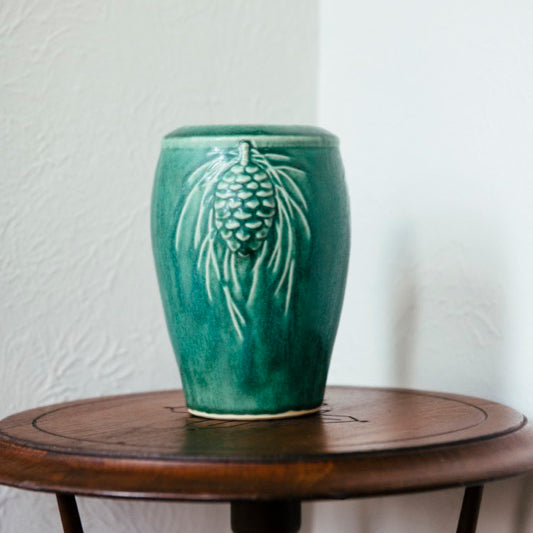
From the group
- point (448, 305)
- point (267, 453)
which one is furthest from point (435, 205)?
point (267, 453)

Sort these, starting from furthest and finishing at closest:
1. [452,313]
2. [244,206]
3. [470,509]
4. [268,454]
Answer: [452,313] < [470,509] < [244,206] < [268,454]

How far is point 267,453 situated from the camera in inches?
21.5

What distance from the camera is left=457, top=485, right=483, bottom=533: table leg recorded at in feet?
2.48

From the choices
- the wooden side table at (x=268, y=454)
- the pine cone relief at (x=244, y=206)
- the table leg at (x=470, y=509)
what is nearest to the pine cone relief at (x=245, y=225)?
the pine cone relief at (x=244, y=206)

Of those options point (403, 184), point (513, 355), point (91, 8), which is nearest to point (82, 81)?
point (91, 8)

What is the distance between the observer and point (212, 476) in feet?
1.71

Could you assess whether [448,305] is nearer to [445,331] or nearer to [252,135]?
[445,331]

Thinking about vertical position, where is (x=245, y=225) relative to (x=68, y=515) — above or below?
above

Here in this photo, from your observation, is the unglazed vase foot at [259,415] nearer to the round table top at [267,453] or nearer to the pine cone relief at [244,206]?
the round table top at [267,453]

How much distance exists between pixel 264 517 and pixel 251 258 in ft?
0.68

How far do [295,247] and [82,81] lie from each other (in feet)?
1.35

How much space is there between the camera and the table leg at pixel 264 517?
2.34 feet

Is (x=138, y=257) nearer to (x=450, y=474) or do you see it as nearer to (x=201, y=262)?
(x=201, y=262)

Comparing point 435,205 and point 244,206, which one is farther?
point 435,205
